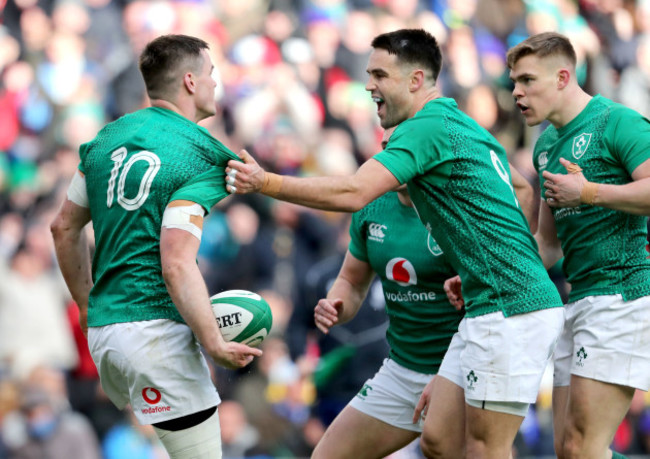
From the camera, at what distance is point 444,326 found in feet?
18.0

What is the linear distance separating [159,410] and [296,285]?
14.6ft

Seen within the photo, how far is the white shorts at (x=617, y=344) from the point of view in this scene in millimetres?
5145

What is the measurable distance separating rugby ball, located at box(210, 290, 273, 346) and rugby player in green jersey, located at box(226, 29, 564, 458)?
0.55 m

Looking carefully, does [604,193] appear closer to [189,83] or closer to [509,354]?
[509,354]

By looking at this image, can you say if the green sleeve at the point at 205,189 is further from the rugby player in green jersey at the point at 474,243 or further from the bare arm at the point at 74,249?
the bare arm at the point at 74,249

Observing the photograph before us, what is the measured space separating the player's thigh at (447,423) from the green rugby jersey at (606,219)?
1004 millimetres

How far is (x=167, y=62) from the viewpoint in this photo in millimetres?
4840

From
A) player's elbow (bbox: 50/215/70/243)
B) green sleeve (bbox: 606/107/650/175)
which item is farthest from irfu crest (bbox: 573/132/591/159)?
player's elbow (bbox: 50/215/70/243)

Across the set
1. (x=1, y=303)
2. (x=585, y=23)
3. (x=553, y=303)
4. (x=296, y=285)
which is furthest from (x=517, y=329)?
(x=585, y=23)

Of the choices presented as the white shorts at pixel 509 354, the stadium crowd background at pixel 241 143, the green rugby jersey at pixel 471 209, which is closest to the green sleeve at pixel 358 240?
the green rugby jersey at pixel 471 209

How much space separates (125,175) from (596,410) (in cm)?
272

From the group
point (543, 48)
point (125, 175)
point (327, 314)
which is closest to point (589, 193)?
point (543, 48)

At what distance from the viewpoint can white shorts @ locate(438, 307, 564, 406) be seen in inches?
182

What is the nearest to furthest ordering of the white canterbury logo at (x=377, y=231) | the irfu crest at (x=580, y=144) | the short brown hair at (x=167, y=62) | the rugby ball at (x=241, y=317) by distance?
the rugby ball at (x=241, y=317) → the short brown hair at (x=167, y=62) → the irfu crest at (x=580, y=144) → the white canterbury logo at (x=377, y=231)
